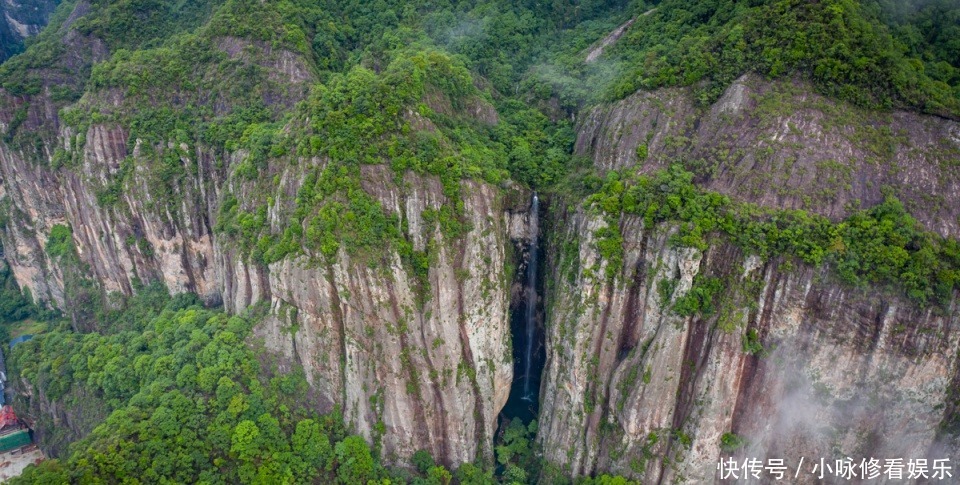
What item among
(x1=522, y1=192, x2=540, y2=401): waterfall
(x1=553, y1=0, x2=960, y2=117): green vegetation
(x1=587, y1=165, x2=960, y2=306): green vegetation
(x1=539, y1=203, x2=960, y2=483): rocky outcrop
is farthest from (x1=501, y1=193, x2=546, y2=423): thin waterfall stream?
(x1=553, y1=0, x2=960, y2=117): green vegetation

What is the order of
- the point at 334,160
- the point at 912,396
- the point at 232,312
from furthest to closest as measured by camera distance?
the point at 232,312
the point at 334,160
the point at 912,396

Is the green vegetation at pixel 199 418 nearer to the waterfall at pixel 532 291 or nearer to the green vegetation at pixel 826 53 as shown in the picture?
the waterfall at pixel 532 291

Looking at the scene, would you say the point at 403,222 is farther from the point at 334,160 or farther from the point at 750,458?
the point at 750,458

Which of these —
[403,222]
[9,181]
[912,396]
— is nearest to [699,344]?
[912,396]

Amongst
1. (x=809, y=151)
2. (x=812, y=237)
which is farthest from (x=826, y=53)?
(x=812, y=237)

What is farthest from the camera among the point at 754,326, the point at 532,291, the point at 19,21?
the point at 19,21

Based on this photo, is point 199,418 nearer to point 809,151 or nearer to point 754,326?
point 754,326

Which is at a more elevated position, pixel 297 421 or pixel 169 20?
pixel 169 20

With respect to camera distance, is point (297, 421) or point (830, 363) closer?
point (830, 363)
